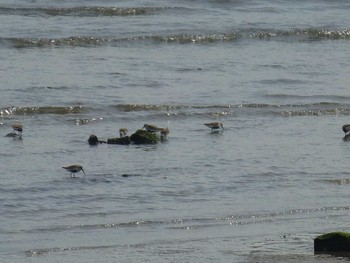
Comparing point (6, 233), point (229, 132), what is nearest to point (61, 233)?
point (6, 233)

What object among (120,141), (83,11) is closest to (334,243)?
(120,141)

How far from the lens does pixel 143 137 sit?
1252cm

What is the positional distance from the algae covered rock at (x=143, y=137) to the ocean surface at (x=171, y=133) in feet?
0.55

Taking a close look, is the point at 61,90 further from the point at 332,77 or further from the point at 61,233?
the point at 61,233

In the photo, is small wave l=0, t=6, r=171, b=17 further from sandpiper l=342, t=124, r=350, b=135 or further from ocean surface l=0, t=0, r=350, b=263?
sandpiper l=342, t=124, r=350, b=135

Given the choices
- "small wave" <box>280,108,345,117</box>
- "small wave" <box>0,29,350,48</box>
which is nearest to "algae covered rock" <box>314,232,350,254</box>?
"small wave" <box>280,108,345,117</box>

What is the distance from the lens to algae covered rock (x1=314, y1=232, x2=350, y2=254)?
852cm

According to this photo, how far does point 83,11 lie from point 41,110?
867cm

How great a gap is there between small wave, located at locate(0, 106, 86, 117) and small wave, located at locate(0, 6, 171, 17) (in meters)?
7.81

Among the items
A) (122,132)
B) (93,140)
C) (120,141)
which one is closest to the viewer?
(93,140)

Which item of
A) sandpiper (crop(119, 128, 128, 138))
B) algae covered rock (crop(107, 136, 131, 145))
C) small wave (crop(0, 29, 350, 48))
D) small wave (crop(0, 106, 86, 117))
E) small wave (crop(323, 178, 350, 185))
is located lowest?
small wave (crop(323, 178, 350, 185))

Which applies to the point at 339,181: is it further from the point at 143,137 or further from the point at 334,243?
the point at 334,243

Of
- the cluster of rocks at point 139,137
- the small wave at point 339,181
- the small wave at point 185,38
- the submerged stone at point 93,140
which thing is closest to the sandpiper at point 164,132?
the cluster of rocks at point 139,137

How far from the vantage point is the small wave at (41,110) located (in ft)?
44.9
